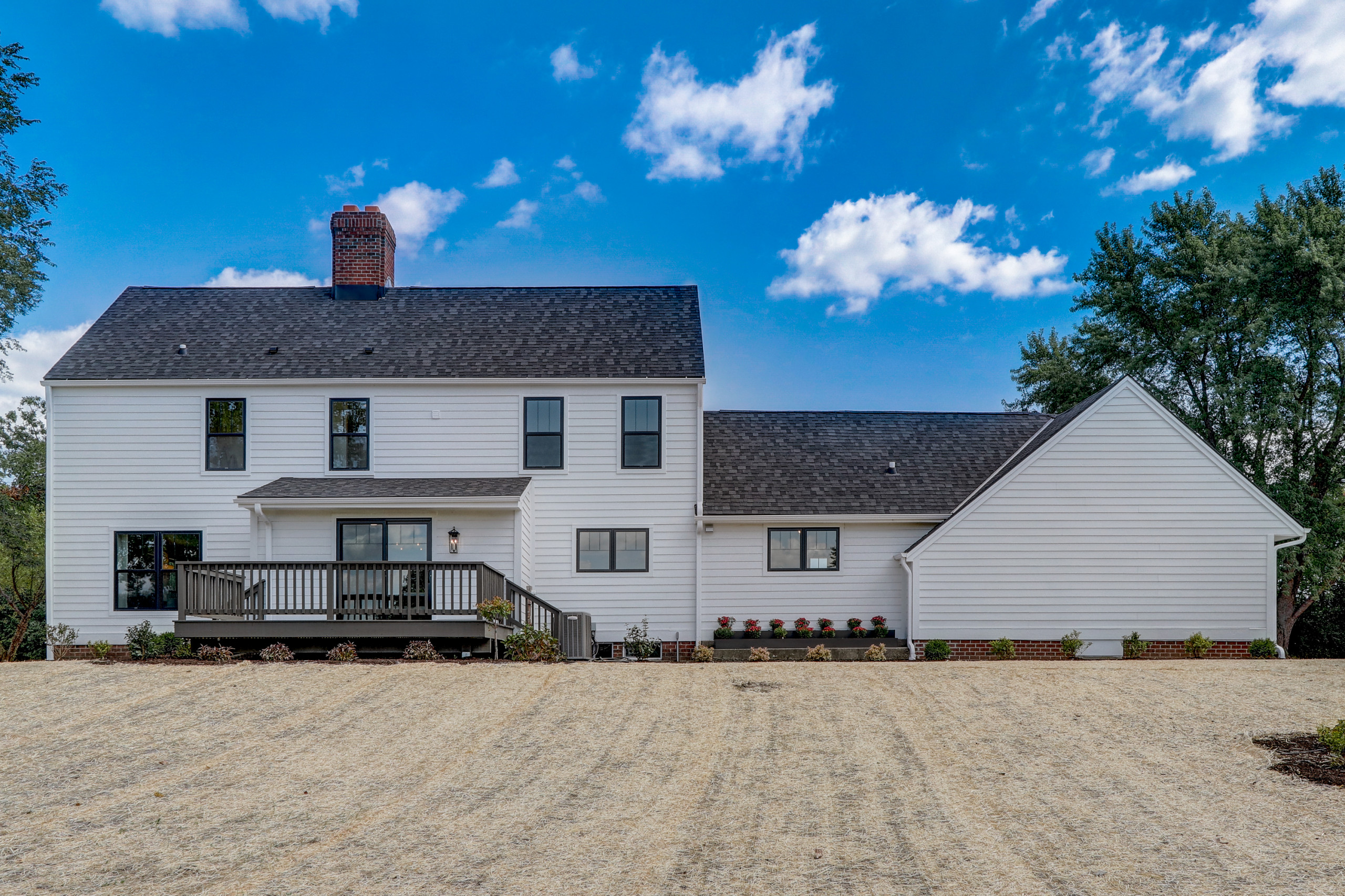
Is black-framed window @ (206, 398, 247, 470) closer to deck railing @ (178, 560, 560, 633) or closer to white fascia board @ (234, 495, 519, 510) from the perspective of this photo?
white fascia board @ (234, 495, 519, 510)

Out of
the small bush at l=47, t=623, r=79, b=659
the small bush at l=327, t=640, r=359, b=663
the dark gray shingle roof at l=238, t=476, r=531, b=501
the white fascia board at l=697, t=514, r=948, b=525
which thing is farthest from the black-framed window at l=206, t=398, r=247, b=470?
the white fascia board at l=697, t=514, r=948, b=525

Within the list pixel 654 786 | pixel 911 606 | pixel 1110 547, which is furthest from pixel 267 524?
pixel 1110 547

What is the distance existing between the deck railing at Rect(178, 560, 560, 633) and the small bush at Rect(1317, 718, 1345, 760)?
1080cm

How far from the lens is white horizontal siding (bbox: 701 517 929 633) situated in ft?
64.4

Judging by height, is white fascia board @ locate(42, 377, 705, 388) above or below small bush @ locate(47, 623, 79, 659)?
above

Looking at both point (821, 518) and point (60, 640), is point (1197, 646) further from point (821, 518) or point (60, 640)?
point (60, 640)

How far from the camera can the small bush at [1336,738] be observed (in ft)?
28.7

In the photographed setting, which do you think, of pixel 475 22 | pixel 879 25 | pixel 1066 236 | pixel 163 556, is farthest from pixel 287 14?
pixel 1066 236

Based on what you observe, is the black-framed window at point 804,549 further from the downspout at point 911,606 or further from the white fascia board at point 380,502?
the white fascia board at point 380,502

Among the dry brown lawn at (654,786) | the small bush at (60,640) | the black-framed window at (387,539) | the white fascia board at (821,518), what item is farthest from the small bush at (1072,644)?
the small bush at (60,640)

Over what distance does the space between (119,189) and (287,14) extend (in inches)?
262

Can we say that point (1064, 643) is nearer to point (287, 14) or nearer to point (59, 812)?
point (59, 812)

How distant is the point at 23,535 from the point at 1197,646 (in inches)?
1115

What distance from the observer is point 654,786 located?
322 inches
